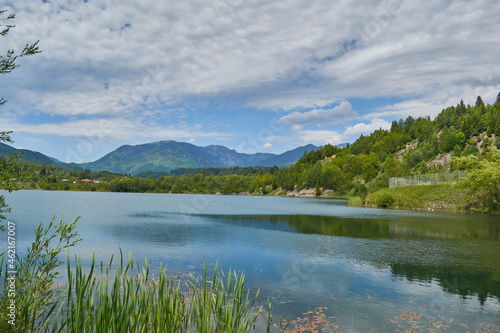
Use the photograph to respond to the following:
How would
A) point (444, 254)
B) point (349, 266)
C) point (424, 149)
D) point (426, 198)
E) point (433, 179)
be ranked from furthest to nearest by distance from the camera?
point (424, 149)
point (433, 179)
point (426, 198)
point (444, 254)
point (349, 266)

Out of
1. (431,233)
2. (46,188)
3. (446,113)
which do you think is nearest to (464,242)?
(431,233)

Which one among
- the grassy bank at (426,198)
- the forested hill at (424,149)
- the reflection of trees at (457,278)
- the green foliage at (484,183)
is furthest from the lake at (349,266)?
the forested hill at (424,149)

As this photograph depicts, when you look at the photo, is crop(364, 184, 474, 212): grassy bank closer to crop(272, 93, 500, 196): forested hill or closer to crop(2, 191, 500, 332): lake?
crop(2, 191, 500, 332): lake

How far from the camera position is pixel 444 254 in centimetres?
2423

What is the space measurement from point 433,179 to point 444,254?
59.3 meters

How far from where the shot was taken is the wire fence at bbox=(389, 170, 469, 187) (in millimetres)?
70300

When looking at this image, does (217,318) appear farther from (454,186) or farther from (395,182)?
(395,182)

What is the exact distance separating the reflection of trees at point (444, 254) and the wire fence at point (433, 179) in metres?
33.2

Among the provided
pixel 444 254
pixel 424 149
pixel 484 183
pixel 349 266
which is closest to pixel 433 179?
→ pixel 484 183

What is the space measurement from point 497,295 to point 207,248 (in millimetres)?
18857

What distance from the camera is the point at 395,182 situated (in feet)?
291

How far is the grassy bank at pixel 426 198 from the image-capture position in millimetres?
64500

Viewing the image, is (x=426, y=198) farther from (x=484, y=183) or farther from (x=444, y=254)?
(x=444, y=254)

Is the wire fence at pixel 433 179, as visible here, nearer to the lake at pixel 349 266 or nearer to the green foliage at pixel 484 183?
the green foliage at pixel 484 183
